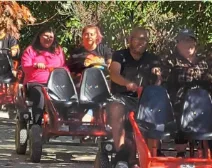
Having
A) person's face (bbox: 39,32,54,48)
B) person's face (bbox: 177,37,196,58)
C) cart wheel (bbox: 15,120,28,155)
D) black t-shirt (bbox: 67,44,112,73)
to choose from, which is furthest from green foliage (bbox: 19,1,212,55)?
cart wheel (bbox: 15,120,28,155)

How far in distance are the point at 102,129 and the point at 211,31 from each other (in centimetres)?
187

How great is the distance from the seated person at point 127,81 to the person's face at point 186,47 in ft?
1.04

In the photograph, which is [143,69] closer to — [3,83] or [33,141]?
[33,141]

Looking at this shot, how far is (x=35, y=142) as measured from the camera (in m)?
10.2

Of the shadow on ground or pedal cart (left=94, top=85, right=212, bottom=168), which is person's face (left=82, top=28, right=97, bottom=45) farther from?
pedal cart (left=94, top=85, right=212, bottom=168)

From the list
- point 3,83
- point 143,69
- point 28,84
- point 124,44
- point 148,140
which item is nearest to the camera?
point 148,140

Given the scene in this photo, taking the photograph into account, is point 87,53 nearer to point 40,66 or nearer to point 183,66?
point 40,66

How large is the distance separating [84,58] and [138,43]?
275cm

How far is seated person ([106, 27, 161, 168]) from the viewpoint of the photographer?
7.81 metres

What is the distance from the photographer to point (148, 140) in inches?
290

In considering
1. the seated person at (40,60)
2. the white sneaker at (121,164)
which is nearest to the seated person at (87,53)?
the seated person at (40,60)

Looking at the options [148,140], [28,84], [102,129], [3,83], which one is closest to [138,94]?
[148,140]

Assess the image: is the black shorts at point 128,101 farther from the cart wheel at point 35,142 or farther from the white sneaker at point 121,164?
the cart wheel at point 35,142

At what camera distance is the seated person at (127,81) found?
25.6 feet
